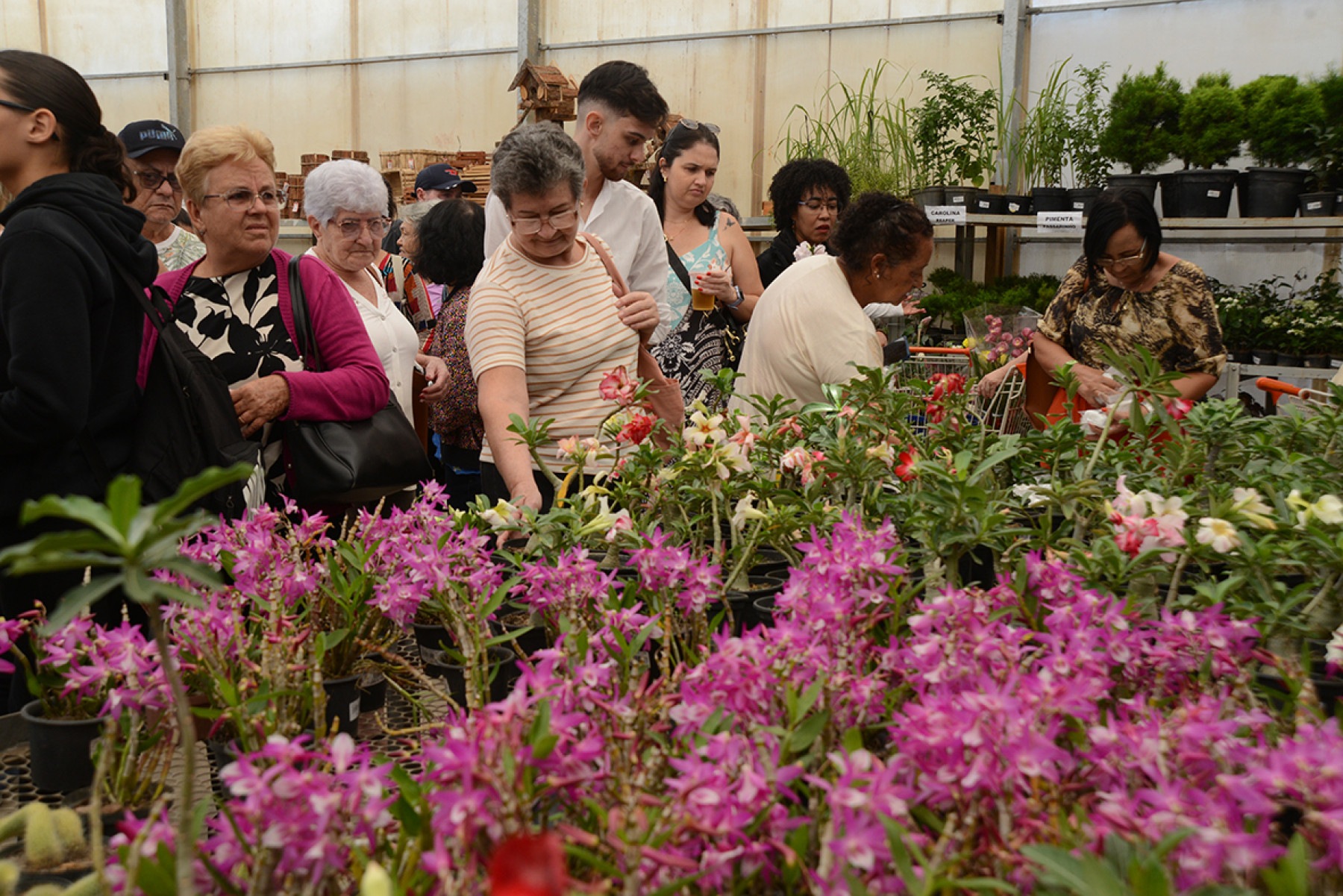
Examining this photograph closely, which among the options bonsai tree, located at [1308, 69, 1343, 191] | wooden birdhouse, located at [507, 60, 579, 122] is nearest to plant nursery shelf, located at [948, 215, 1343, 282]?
bonsai tree, located at [1308, 69, 1343, 191]

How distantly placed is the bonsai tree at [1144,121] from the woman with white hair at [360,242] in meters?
4.30

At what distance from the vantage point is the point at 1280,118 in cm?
534

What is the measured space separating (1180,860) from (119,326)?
5.78ft

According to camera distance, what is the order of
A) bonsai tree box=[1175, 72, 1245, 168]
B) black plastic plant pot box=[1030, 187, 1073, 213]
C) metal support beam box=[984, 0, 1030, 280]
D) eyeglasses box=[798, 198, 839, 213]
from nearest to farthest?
1. eyeglasses box=[798, 198, 839, 213]
2. bonsai tree box=[1175, 72, 1245, 168]
3. black plastic plant pot box=[1030, 187, 1073, 213]
4. metal support beam box=[984, 0, 1030, 280]

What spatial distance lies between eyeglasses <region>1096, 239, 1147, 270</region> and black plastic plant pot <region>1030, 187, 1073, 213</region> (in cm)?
277

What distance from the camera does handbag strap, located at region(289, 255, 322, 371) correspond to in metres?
2.21

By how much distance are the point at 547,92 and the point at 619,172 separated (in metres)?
3.61

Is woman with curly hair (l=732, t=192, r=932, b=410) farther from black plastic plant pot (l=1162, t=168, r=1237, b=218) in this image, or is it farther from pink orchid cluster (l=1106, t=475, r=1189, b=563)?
black plastic plant pot (l=1162, t=168, r=1237, b=218)

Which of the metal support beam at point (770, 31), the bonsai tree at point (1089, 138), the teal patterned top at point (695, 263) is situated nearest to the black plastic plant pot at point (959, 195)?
the bonsai tree at point (1089, 138)

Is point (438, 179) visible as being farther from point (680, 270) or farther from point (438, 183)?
point (680, 270)

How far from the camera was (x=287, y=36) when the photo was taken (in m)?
9.30

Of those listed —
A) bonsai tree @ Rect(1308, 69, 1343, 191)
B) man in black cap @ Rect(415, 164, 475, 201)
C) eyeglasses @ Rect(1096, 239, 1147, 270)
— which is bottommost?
eyeglasses @ Rect(1096, 239, 1147, 270)

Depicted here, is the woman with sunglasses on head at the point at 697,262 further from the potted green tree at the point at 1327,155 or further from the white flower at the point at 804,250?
the potted green tree at the point at 1327,155

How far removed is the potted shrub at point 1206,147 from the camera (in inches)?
215
